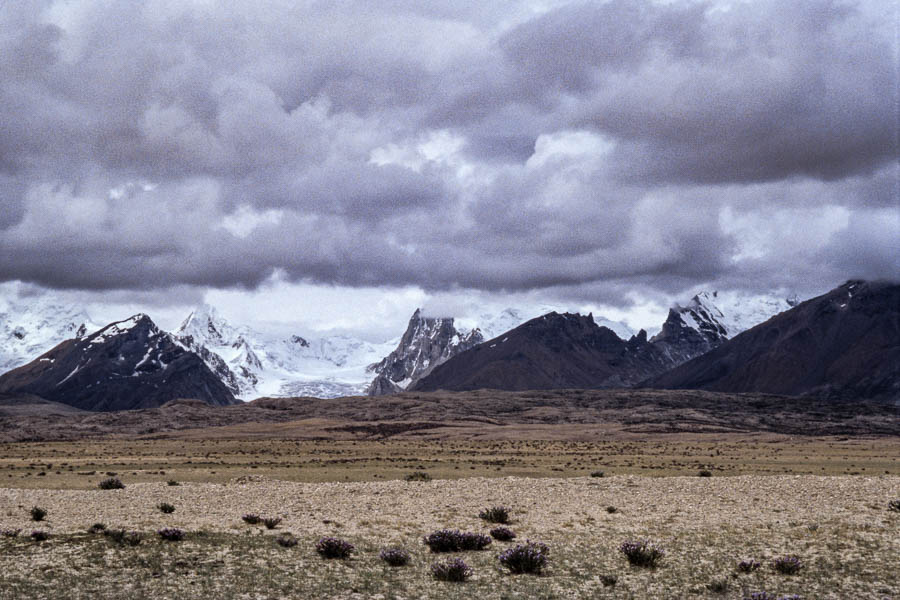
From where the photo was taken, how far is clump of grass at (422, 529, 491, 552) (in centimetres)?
3241

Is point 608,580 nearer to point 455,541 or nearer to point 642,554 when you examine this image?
point 642,554

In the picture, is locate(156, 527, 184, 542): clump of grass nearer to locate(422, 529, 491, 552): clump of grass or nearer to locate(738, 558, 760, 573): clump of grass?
locate(422, 529, 491, 552): clump of grass

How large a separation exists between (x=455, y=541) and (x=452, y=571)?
5131 millimetres

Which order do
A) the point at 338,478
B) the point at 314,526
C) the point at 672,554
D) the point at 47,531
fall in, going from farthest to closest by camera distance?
the point at 338,478 < the point at 314,526 < the point at 47,531 < the point at 672,554

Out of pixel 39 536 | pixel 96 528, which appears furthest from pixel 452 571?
pixel 39 536

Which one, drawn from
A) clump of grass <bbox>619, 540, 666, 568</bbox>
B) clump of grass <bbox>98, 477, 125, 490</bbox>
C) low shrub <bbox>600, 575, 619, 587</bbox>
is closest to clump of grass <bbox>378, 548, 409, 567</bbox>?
low shrub <bbox>600, 575, 619, 587</bbox>

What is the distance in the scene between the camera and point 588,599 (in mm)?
25328

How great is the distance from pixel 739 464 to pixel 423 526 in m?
56.5

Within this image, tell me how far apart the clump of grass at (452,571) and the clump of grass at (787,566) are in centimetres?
1003

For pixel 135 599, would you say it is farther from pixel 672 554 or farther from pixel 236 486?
pixel 236 486

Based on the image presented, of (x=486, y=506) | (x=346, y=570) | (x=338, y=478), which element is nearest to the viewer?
(x=346, y=570)

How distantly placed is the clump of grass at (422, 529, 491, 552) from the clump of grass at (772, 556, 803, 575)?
32.5ft

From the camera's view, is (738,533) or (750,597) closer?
(750,597)

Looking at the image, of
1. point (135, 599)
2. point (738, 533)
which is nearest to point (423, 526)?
point (738, 533)
